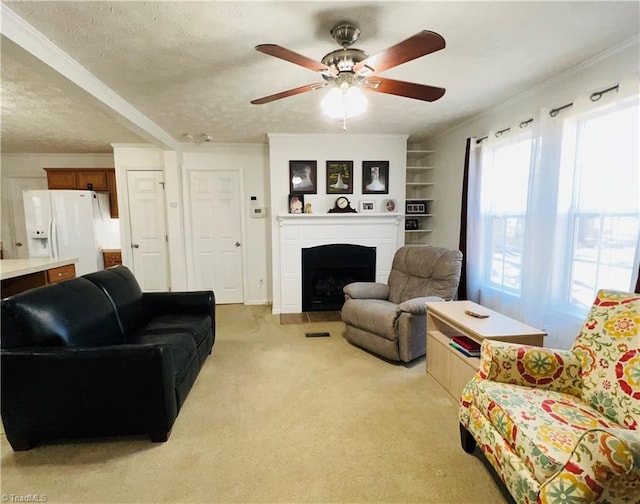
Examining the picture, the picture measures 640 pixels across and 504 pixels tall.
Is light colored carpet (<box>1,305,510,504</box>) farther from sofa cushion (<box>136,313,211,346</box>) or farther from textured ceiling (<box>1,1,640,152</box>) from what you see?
textured ceiling (<box>1,1,640,152</box>)

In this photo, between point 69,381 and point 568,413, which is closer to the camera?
point 568,413

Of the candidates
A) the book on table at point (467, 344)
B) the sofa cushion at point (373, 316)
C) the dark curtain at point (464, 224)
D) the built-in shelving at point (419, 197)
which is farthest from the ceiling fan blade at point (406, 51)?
the built-in shelving at point (419, 197)

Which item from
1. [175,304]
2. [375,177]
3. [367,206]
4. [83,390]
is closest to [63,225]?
[175,304]

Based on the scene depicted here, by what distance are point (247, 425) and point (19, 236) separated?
5612mm

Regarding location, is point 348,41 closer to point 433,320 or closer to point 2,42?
point 2,42

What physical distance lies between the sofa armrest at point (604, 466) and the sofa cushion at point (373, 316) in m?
1.70

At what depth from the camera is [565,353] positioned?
5.32 ft

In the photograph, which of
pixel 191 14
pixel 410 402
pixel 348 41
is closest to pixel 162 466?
pixel 410 402

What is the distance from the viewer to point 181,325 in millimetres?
2584

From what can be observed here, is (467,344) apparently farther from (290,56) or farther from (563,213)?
(290,56)

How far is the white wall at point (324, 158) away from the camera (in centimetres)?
417

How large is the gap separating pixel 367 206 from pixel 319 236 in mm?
788

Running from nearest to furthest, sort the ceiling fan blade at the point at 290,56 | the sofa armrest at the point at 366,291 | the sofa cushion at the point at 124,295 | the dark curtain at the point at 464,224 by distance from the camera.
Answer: the ceiling fan blade at the point at 290,56, the sofa cushion at the point at 124,295, the sofa armrest at the point at 366,291, the dark curtain at the point at 464,224

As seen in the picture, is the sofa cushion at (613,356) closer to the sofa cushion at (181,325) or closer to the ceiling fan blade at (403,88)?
the ceiling fan blade at (403,88)
